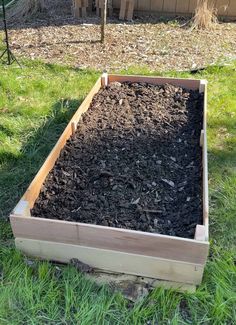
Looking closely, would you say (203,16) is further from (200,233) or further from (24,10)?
(200,233)

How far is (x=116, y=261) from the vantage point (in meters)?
2.33

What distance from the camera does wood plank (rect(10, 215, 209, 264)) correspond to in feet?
7.09

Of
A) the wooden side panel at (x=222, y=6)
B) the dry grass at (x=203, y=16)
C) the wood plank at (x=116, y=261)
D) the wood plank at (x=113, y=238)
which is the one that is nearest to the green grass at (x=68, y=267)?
the wood plank at (x=116, y=261)

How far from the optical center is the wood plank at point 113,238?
2.16m

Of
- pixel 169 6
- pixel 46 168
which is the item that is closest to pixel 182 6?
pixel 169 6

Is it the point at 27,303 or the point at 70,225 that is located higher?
the point at 70,225

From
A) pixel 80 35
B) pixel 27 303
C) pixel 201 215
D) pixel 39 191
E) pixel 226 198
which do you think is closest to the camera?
pixel 27 303

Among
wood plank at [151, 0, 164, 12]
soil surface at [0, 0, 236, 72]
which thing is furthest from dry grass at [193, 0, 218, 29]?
wood plank at [151, 0, 164, 12]

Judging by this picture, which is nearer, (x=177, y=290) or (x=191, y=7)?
(x=177, y=290)

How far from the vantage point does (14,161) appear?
340 cm

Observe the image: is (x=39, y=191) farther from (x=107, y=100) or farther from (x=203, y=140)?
(x=107, y=100)

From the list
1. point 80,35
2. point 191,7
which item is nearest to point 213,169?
point 80,35

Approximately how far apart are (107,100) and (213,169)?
1315 millimetres

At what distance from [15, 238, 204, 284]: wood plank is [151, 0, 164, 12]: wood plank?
573 centimetres
